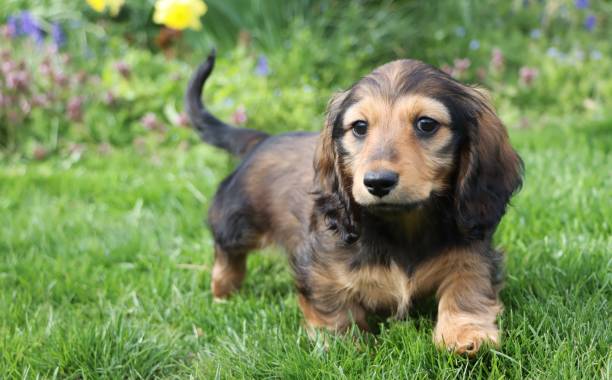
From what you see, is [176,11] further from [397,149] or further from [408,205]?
[408,205]

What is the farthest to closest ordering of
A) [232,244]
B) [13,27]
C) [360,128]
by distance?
[13,27], [232,244], [360,128]

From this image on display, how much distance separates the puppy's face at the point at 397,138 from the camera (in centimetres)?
218

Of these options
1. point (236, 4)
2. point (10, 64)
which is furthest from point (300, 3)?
point (10, 64)

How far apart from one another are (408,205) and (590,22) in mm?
6443

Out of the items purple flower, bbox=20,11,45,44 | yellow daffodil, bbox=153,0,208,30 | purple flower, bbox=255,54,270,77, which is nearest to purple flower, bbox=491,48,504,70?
purple flower, bbox=255,54,270,77

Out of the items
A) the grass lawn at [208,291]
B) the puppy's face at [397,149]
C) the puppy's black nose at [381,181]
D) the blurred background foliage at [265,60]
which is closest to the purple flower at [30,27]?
the blurred background foliage at [265,60]

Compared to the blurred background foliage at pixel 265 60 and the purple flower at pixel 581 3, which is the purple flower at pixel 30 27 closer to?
the blurred background foliage at pixel 265 60

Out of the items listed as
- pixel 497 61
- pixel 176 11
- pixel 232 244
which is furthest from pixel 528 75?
pixel 232 244

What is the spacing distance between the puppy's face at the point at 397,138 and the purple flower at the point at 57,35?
5148 mm

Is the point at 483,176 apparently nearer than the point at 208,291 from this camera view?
Yes

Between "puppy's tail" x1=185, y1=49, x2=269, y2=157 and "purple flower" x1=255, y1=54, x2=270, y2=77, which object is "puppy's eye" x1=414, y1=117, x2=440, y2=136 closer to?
"puppy's tail" x1=185, y1=49, x2=269, y2=157

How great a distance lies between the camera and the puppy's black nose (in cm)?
213

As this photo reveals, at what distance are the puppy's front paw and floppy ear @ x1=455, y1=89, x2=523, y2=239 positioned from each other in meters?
0.33

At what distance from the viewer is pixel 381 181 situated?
2.13m
